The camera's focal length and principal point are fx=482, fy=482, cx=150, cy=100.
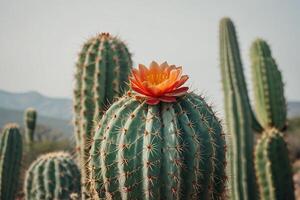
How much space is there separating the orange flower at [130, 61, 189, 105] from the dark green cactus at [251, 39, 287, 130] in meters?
4.84

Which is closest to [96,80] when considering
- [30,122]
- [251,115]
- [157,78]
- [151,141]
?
[157,78]

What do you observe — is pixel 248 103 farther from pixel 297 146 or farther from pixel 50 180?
pixel 297 146

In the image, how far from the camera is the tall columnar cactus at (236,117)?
264 inches

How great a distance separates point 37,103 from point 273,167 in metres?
166

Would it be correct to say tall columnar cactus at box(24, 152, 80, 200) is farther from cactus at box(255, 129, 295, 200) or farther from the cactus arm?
cactus at box(255, 129, 295, 200)

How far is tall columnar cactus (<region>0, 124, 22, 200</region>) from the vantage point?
579 cm

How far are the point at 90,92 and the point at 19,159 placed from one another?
2.75 metres

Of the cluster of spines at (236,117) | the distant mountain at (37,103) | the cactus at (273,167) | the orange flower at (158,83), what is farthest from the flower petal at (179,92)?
the distant mountain at (37,103)

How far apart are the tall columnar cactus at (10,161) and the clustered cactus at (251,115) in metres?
2.70

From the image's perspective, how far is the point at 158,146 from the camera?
90.1 inches

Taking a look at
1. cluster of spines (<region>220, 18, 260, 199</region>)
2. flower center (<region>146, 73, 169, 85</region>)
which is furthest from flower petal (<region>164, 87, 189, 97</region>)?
cluster of spines (<region>220, 18, 260, 199</region>)

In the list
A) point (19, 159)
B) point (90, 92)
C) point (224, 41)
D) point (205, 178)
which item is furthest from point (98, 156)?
point (224, 41)

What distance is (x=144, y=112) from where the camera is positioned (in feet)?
7.90

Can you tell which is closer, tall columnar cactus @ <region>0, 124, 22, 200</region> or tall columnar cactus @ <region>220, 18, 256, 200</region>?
tall columnar cactus @ <region>0, 124, 22, 200</region>
